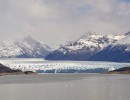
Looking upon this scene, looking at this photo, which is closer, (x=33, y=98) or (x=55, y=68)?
(x=33, y=98)

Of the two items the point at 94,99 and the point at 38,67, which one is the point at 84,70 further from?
the point at 94,99

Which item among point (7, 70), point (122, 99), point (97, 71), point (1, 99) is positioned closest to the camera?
point (122, 99)

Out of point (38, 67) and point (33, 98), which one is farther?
point (38, 67)

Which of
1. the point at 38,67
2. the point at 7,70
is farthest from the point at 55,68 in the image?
the point at 7,70

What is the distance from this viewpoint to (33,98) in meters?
49.3

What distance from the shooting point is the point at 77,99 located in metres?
46.7

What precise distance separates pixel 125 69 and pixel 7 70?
43.4m

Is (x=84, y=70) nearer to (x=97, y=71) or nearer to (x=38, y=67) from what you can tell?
(x=97, y=71)

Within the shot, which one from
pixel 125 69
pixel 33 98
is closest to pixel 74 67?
pixel 125 69

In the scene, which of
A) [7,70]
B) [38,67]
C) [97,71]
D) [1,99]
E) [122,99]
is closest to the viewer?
[122,99]

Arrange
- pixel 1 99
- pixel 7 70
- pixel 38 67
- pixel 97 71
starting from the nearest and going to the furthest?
A: pixel 1 99 < pixel 7 70 < pixel 97 71 < pixel 38 67

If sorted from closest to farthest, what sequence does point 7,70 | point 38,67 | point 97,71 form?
point 7,70, point 97,71, point 38,67

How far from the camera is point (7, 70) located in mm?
157875

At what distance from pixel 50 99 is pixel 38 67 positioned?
135 metres
